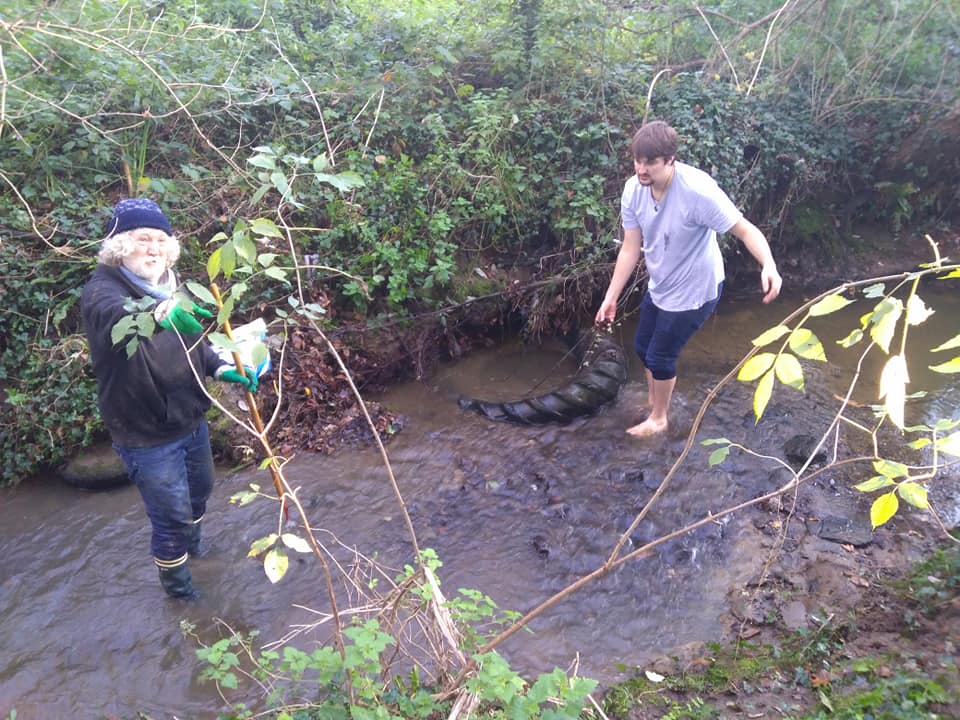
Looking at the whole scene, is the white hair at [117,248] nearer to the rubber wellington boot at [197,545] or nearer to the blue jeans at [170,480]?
the blue jeans at [170,480]

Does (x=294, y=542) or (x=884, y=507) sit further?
(x=294, y=542)

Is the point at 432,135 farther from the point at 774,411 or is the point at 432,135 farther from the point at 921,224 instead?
the point at 921,224

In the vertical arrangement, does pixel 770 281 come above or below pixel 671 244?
below

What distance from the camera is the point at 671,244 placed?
3.76 metres

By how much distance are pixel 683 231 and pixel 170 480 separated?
305cm

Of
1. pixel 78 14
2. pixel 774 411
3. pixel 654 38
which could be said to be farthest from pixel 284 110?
pixel 774 411

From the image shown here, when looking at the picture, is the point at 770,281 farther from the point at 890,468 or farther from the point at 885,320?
the point at 885,320

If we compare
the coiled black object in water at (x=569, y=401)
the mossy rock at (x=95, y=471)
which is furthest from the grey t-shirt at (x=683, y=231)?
the mossy rock at (x=95, y=471)

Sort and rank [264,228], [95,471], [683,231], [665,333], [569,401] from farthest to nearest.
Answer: [569,401] < [95,471] < [665,333] < [683,231] < [264,228]

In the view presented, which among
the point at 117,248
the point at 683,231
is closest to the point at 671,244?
the point at 683,231

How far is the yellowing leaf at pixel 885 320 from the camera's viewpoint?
1.41 m

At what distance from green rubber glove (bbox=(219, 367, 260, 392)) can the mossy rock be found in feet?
6.70

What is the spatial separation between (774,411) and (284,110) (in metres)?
5.10

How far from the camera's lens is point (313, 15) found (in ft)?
24.5
